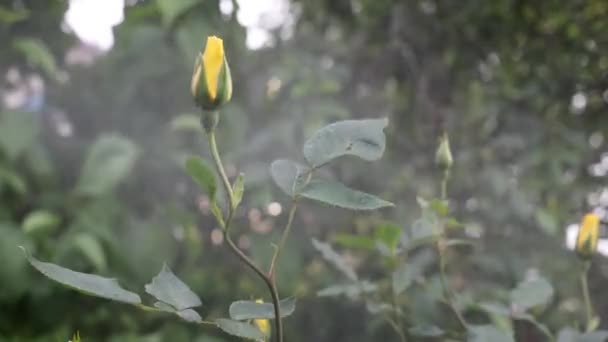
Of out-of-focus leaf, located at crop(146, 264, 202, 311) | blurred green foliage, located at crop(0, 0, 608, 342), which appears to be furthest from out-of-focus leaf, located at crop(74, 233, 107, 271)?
out-of-focus leaf, located at crop(146, 264, 202, 311)

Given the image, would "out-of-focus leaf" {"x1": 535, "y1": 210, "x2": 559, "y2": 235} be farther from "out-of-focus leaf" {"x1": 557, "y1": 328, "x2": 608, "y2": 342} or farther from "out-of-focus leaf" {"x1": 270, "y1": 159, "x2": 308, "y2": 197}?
"out-of-focus leaf" {"x1": 270, "y1": 159, "x2": 308, "y2": 197}

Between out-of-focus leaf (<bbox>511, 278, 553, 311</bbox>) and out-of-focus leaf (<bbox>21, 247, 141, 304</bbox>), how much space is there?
0.31m

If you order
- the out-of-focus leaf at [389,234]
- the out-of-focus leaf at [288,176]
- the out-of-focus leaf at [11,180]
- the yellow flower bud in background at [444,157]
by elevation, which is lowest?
the out-of-focus leaf at [288,176]

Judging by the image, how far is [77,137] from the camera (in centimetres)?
119

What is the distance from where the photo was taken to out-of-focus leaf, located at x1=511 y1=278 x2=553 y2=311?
54 cm

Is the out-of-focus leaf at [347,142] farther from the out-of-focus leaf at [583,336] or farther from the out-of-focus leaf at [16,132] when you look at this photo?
the out-of-focus leaf at [16,132]

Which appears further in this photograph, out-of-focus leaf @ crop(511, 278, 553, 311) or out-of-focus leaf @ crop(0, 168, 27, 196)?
out-of-focus leaf @ crop(0, 168, 27, 196)

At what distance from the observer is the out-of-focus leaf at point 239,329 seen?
1.12 ft

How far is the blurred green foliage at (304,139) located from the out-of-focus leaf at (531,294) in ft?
1.22

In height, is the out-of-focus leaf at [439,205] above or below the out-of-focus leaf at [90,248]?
below

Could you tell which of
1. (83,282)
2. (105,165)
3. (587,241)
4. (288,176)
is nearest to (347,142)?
(288,176)

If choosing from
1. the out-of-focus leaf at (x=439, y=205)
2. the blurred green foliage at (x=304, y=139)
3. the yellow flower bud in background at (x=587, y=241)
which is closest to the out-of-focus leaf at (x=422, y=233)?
the out-of-focus leaf at (x=439, y=205)

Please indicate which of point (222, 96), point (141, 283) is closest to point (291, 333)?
point (141, 283)

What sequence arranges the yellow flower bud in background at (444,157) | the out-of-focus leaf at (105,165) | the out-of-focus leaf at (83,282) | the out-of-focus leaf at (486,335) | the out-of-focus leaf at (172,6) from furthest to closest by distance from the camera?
1. the out-of-focus leaf at (105,165)
2. the out-of-focus leaf at (172,6)
3. the yellow flower bud in background at (444,157)
4. the out-of-focus leaf at (486,335)
5. the out-of-focus leaf at (83,282)
